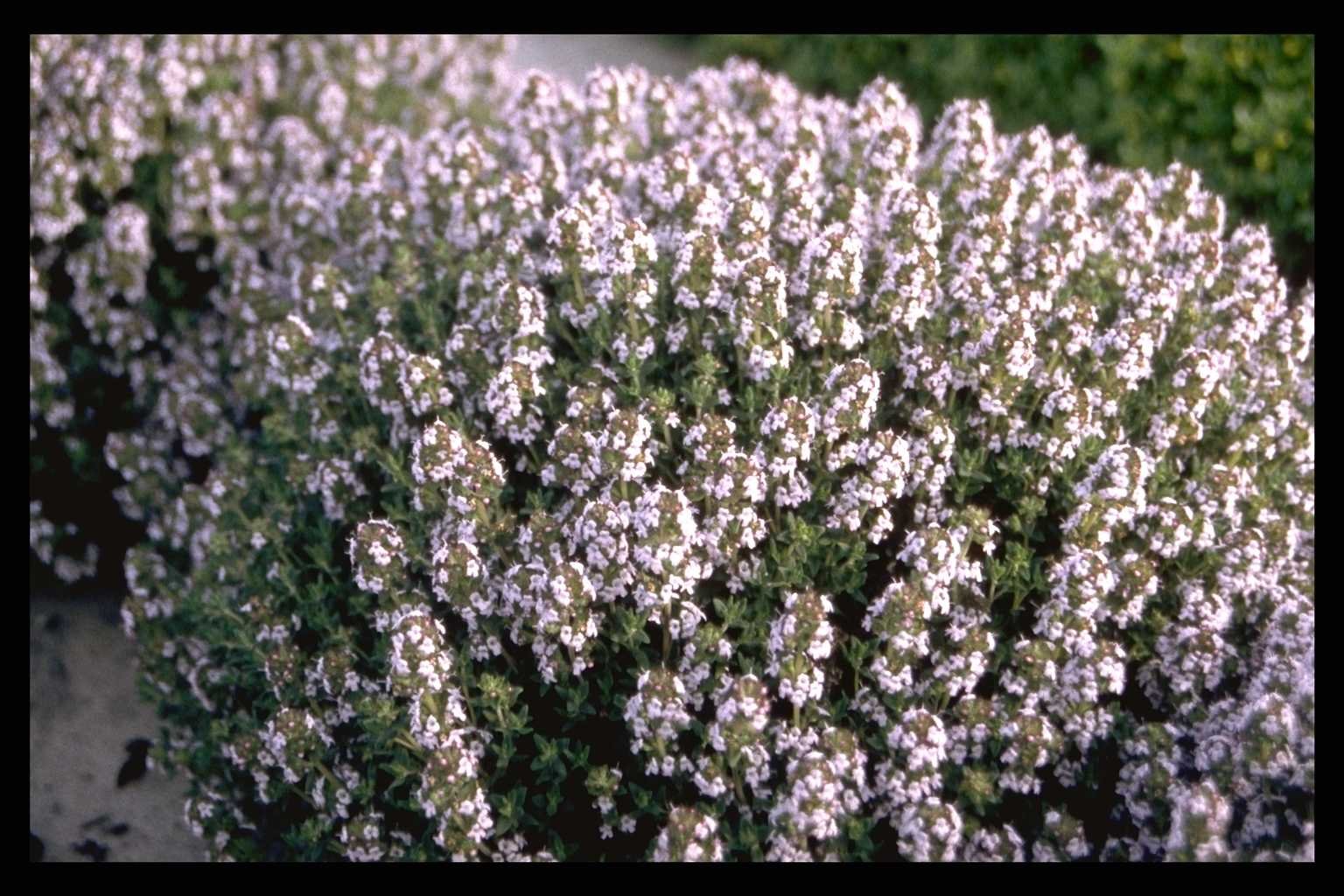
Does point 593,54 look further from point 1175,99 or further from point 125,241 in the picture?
Result: point 125,241

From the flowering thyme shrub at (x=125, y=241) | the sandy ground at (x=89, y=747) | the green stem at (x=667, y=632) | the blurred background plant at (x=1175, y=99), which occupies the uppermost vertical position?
the blurred background plant at (x=1175, y=99)

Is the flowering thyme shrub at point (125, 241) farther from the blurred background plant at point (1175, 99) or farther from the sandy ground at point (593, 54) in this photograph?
the sandy ground at point (593, 54)

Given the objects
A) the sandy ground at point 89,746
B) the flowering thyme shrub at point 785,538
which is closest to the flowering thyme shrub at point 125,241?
the sandy ground at point 89,746

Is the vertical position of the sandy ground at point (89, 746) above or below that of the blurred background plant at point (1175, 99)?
below

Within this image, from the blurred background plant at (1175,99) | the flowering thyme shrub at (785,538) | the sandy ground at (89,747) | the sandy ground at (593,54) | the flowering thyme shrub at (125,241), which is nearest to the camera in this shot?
the flowering thyme shrub at (785,538)

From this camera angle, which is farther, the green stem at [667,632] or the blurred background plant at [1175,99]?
the blurred background plant at [1175,99]

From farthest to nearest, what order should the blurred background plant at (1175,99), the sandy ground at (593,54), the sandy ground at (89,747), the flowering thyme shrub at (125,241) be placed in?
1. the sandy ground at (593,54)
2. the blurred background plant at (1175,99)
3. the flowering thyme shrub at (125,241)
4. the sandy ground at (89,747)
